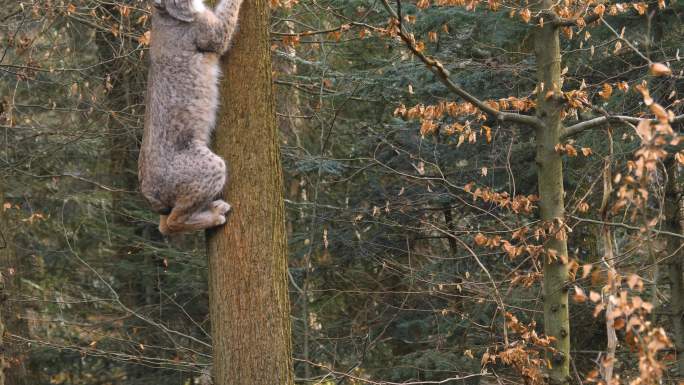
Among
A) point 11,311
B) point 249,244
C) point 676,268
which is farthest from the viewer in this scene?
point 11,311

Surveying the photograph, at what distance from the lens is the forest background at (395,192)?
6805mm

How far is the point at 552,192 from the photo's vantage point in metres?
6.89

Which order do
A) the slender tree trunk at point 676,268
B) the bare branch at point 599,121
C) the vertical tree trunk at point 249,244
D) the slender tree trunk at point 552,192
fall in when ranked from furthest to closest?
the slender tree trunk at point 676,268 → the slender tree trunk at point 552,192 → the bare branch at point 599,121 → the vertical tree trunk at point 249,244

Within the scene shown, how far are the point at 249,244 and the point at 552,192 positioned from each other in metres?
3.03

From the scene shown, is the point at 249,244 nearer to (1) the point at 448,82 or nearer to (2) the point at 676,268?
(1) the point at 448,82

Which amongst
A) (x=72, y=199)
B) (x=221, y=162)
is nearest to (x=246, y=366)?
(x=221, y=162)

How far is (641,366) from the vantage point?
3729mm

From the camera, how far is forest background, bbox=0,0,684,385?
6805mm

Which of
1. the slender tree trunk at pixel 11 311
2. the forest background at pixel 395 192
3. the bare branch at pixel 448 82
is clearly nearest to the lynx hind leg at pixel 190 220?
the forest background at pixel 395 192

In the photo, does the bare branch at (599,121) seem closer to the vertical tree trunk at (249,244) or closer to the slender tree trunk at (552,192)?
the slender tree trunk at (552,192)

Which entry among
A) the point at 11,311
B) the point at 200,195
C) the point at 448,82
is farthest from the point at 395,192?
the point at 200,195

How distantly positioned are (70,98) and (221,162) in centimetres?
743

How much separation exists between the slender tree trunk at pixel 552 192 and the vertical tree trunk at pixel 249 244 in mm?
2676

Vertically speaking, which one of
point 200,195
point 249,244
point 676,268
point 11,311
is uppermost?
point 200,195
